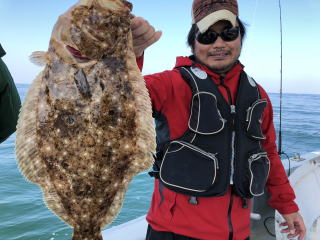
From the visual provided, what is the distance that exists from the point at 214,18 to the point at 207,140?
40.8 inches

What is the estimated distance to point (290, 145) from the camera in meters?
17.6

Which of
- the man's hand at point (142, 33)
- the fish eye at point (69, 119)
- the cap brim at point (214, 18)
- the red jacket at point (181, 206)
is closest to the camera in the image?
the fish eye at point (69, 119)

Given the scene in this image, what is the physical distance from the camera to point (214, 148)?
2500mm

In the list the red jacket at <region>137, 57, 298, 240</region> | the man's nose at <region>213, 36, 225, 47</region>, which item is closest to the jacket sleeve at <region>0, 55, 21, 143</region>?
the red jacket at <region>137, 57, 298, 240</region>

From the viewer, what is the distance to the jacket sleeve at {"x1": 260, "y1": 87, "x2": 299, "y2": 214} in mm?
2977

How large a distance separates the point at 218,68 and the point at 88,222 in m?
1.83

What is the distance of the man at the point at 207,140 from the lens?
240 cm

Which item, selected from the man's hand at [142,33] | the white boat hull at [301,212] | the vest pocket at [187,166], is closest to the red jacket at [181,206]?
the vest pocket at [187,166]

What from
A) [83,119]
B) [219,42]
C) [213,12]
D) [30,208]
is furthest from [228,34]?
[30,208]

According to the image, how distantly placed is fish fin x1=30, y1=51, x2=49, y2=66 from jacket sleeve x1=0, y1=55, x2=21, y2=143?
2.35ft

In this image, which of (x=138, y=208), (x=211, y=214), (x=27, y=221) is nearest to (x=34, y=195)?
(x=27, y=221)

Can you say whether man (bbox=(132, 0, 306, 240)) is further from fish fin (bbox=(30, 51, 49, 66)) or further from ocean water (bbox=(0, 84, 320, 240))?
ocean water (bbox=(0, 84, 320, 240))

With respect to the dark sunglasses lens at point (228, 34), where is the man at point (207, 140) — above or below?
below

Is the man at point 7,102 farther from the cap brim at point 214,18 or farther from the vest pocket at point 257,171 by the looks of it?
the vest pocket at point 257,171
